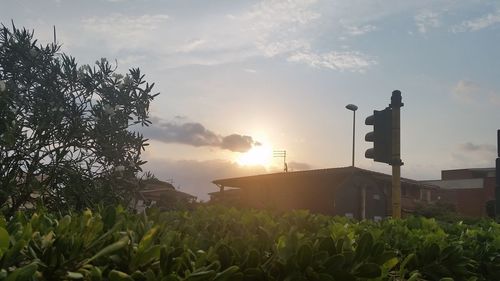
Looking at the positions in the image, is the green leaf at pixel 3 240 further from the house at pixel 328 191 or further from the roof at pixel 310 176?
the roof at pixel 310 176

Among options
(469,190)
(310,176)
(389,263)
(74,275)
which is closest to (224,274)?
(74,275)

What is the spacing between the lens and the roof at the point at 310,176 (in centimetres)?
3900

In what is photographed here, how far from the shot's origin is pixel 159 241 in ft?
8.02

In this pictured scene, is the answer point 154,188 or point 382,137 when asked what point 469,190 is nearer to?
point 382,137

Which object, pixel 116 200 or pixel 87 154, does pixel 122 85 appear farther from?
pixel 116 200

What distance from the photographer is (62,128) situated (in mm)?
5906

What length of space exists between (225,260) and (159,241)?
1.14 ft

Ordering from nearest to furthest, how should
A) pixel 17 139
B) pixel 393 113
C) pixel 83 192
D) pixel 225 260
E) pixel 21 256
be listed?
pixel 21 256, pixel 225 260, pixel 17 139, pixel 83 192, pixel 393 113

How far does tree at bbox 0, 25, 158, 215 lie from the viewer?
5480mm

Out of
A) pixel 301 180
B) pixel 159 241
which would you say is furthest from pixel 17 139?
pixel 301 180

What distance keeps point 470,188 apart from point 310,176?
30269mm

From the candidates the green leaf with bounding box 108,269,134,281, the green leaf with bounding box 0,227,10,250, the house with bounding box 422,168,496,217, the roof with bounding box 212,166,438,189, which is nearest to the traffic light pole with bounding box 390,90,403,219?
the green leaf with bounding box 108,269,134,281

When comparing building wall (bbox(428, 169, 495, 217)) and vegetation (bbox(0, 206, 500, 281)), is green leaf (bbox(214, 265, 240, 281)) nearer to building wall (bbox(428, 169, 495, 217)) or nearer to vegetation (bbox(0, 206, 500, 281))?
vegetation (bbox(0, 206, 500, 281))

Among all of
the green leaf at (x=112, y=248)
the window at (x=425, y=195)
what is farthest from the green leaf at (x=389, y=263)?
the window at (x=425, y=195)
